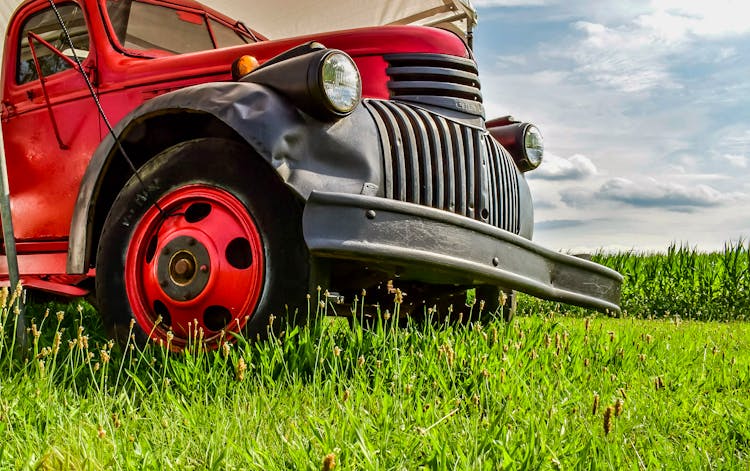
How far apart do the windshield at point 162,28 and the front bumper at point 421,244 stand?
222 cm

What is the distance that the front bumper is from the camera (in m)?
2.60

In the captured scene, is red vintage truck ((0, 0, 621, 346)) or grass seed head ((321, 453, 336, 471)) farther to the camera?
red vintage truck ((0, 0, 621, 346))

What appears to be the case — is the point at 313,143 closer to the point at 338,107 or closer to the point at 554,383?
the point at 338,107

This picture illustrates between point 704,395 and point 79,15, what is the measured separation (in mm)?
3781

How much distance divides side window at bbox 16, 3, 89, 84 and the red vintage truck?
1.80 ft

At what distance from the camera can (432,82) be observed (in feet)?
11.3

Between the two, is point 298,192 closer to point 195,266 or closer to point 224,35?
point 195,266

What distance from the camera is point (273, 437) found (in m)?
2.04

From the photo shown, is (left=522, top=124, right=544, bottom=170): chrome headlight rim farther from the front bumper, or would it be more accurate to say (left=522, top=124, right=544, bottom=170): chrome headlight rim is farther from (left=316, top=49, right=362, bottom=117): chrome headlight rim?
(left=316, top=49, right=362, bottom=117): chrome headlight rim

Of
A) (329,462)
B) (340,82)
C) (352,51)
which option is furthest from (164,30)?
(329,462)

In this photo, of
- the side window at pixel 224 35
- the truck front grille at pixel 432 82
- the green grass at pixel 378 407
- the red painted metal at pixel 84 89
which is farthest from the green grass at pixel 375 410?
the side window at pixel 224 35

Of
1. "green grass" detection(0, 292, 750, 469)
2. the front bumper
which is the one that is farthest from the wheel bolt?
the front bumper

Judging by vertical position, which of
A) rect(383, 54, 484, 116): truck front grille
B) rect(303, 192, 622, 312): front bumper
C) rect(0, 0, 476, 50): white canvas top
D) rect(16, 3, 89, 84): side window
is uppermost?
rect(0, 0, 476, 50): white canvas top

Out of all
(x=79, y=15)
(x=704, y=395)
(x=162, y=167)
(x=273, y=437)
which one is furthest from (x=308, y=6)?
(x=273, y=437)
